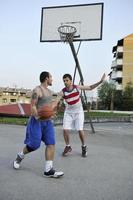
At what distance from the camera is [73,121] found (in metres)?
9.70

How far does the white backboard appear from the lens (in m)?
17.6

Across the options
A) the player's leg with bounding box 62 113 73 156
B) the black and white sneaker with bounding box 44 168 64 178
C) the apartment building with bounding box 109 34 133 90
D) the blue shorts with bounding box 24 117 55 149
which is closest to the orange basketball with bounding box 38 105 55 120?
the blue shorts with bounding box 24 117 55 149

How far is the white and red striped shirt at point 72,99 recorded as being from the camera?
30.4 ft

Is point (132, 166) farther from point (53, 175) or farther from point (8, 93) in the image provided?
point (8, 93)

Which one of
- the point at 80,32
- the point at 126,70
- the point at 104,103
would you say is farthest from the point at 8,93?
the point at 80,32

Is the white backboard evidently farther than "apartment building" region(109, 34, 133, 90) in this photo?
No

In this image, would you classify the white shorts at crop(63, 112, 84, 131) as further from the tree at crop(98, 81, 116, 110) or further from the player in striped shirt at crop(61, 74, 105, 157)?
the tree at crop(98, 81, 116, 110)

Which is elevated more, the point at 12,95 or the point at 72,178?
the point at 72,178

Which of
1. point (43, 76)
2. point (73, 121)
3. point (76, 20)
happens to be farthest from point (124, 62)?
point (43, 76)

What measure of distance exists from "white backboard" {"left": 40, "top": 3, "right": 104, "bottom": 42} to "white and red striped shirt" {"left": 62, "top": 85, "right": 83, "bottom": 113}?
27.0ft

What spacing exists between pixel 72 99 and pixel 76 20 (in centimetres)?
920

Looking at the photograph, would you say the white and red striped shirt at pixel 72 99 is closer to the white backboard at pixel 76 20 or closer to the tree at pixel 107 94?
the white backboard at pixel 76 20

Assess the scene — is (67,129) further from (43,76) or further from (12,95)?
(12,95)

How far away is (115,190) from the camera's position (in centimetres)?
587
